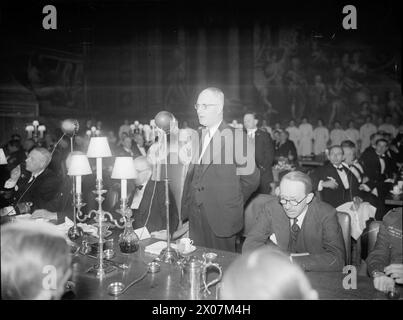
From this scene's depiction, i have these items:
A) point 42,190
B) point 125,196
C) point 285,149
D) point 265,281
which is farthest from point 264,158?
point 285,149

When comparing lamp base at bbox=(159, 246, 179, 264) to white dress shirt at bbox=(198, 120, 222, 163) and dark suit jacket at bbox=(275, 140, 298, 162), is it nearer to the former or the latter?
white dress shirt at bbox=(198, 120, 222, 163)

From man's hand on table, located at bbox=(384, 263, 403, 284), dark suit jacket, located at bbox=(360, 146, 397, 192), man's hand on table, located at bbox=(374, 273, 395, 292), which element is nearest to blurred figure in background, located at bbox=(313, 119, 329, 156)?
dark suit jacket, located at bbox=(360, 146, 397, 192)

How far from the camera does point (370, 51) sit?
54.1 feet

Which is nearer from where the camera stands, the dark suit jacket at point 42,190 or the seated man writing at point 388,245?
the seated man writing at point 388,245

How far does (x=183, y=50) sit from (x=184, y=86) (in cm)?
179

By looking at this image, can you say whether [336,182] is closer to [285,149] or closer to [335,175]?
[335,175]

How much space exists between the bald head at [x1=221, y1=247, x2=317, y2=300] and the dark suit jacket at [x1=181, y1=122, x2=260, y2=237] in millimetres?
1883

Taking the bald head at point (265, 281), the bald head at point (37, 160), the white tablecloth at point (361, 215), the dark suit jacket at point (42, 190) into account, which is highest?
the bald head at point (37, 160)

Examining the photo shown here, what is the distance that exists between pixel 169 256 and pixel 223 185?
0.98 metres

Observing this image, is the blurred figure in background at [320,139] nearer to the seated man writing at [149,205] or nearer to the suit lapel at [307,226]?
the seated man writing at [149,205]

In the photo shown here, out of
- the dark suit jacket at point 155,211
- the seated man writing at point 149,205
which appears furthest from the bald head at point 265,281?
the dark suit jacket at point 155,211

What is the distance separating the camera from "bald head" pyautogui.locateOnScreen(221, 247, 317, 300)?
1.03 m

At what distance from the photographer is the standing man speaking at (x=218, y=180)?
2.96m

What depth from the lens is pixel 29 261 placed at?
114 cm
